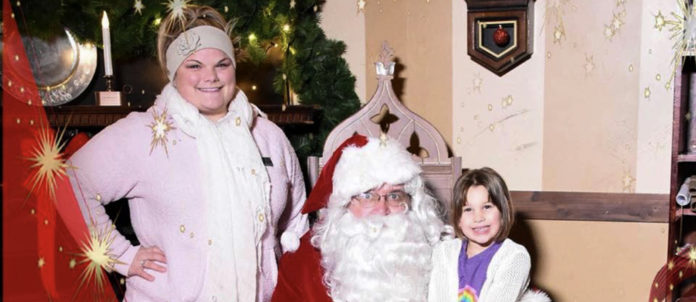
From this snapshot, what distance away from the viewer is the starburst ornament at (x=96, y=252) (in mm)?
1695

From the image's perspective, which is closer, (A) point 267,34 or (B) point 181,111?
(B) point 181,111

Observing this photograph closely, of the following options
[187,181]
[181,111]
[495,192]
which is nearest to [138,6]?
[181,111]

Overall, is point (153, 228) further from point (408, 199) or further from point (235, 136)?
point (408, 199)

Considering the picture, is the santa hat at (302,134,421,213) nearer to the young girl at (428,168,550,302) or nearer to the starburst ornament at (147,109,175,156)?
the young girl at (428,168,550,302)

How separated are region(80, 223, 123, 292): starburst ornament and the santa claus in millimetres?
497

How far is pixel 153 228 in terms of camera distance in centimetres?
174

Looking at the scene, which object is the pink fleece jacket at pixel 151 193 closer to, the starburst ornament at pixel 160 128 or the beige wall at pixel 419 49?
the starburst ornament at pixel 160 128

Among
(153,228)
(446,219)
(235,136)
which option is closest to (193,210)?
(153,228)

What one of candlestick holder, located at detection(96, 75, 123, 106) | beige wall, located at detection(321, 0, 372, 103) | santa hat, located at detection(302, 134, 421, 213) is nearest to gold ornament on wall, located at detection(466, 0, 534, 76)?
beige wall, located at detection(321, 0, 372, 103)

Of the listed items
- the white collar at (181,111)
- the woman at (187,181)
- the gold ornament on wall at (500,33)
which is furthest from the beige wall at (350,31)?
the white collar at (181,111)

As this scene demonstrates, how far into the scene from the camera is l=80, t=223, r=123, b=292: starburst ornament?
5.56 feet

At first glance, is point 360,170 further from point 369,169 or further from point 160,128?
point 160,128

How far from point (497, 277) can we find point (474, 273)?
71 millimetres

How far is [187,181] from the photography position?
1697mm
